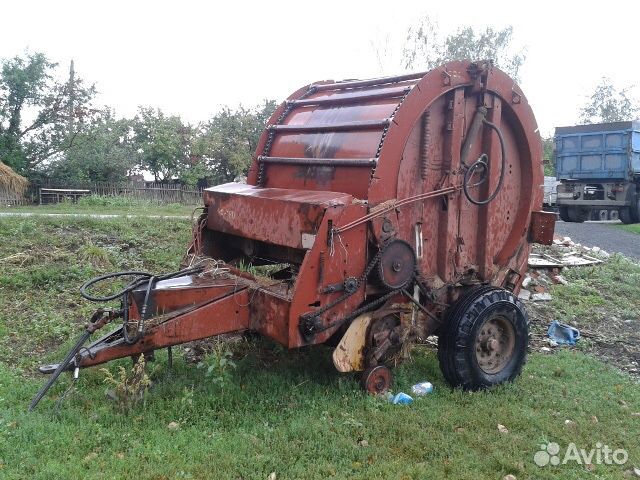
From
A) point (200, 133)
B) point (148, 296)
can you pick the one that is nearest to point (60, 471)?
point (148, 296)

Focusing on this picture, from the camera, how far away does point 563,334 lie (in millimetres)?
6617

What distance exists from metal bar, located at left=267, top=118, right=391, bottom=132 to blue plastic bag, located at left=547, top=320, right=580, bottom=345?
3.59 m

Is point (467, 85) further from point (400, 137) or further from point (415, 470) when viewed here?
point (415, 470)

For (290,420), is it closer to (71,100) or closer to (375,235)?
(375,235)

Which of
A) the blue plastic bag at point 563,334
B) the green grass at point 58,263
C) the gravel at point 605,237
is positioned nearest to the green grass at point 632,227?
the gravel at point 605,237

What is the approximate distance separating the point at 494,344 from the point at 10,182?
A: 17.6 m

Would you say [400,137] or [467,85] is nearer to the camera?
[400,137]

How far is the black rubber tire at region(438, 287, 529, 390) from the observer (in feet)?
15.3

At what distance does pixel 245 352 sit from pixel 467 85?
2.99 m

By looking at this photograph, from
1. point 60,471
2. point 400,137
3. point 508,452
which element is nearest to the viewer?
point 60,471

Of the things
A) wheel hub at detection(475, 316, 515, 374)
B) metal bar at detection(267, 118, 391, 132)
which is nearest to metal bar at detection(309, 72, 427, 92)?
metal bar at detection(267, 118, 391, 132)

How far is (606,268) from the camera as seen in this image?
10.0 metres

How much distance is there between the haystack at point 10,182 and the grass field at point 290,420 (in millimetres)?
13765

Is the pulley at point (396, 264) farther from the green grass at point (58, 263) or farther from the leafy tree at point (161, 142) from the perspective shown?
the leafy tree at point (161, 142)
